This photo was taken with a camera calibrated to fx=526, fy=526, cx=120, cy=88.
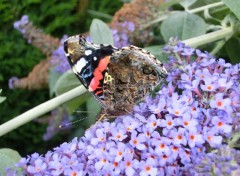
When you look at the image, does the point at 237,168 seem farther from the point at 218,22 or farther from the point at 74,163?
the point at 218,22

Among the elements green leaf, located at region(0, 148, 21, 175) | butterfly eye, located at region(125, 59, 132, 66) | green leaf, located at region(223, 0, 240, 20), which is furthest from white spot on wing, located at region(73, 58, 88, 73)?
green leaf, located at region(223, 0, 240, 20)

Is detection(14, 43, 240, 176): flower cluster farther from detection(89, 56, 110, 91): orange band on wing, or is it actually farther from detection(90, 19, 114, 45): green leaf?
detection(90, 19, 114, 45): green leaf

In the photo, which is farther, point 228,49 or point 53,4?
point 53,4

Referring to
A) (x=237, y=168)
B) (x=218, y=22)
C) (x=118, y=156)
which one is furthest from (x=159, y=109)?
(x=218, y=22)

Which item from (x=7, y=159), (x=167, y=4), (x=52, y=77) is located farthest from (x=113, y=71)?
(x=52, y=77)

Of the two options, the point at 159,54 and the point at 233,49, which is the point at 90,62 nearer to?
the point at 159,54

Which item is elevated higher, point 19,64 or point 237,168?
point 237,168

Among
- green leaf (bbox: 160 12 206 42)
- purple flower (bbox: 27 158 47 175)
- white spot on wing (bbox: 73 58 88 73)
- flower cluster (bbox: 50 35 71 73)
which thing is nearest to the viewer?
purple flower (bbox: 27 158 47 175)
